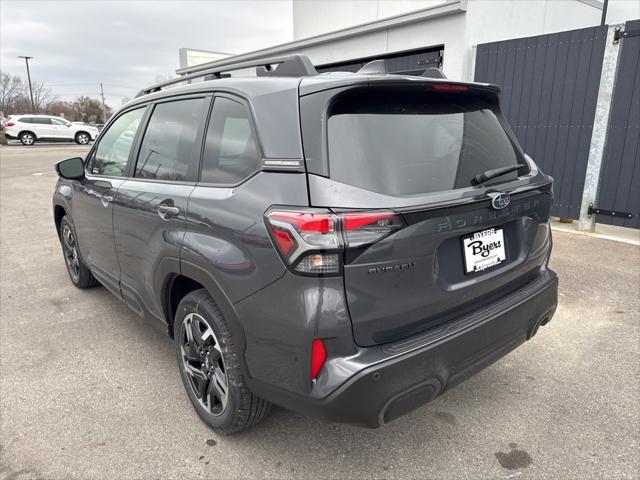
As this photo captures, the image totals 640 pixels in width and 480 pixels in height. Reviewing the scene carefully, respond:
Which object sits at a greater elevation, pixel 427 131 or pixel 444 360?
pixel 427 131

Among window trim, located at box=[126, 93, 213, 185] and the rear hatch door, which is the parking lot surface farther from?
window trim, located at box=[126, 93, 213, 185]

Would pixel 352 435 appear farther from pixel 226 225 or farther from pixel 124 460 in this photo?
pixel 226 225

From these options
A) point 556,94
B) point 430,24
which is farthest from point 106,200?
point 430,24

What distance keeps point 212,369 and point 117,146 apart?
1.93 m

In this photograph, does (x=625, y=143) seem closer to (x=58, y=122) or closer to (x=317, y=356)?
(x=317, y=356)

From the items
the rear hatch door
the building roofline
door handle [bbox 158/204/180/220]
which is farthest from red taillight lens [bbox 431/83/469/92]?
the building roofline

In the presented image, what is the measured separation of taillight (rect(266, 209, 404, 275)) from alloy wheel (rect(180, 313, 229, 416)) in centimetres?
78

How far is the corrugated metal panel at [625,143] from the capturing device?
5867 mm

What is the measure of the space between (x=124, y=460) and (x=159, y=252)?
104 centimetres

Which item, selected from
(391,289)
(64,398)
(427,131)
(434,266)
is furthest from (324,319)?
(64,398)

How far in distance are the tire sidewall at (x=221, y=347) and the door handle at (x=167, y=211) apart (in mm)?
432

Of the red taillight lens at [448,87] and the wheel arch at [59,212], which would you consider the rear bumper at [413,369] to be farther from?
the wheel arch at [59,212]

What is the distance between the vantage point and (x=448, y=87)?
2.21 meters

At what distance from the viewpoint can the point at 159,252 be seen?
2582mm
